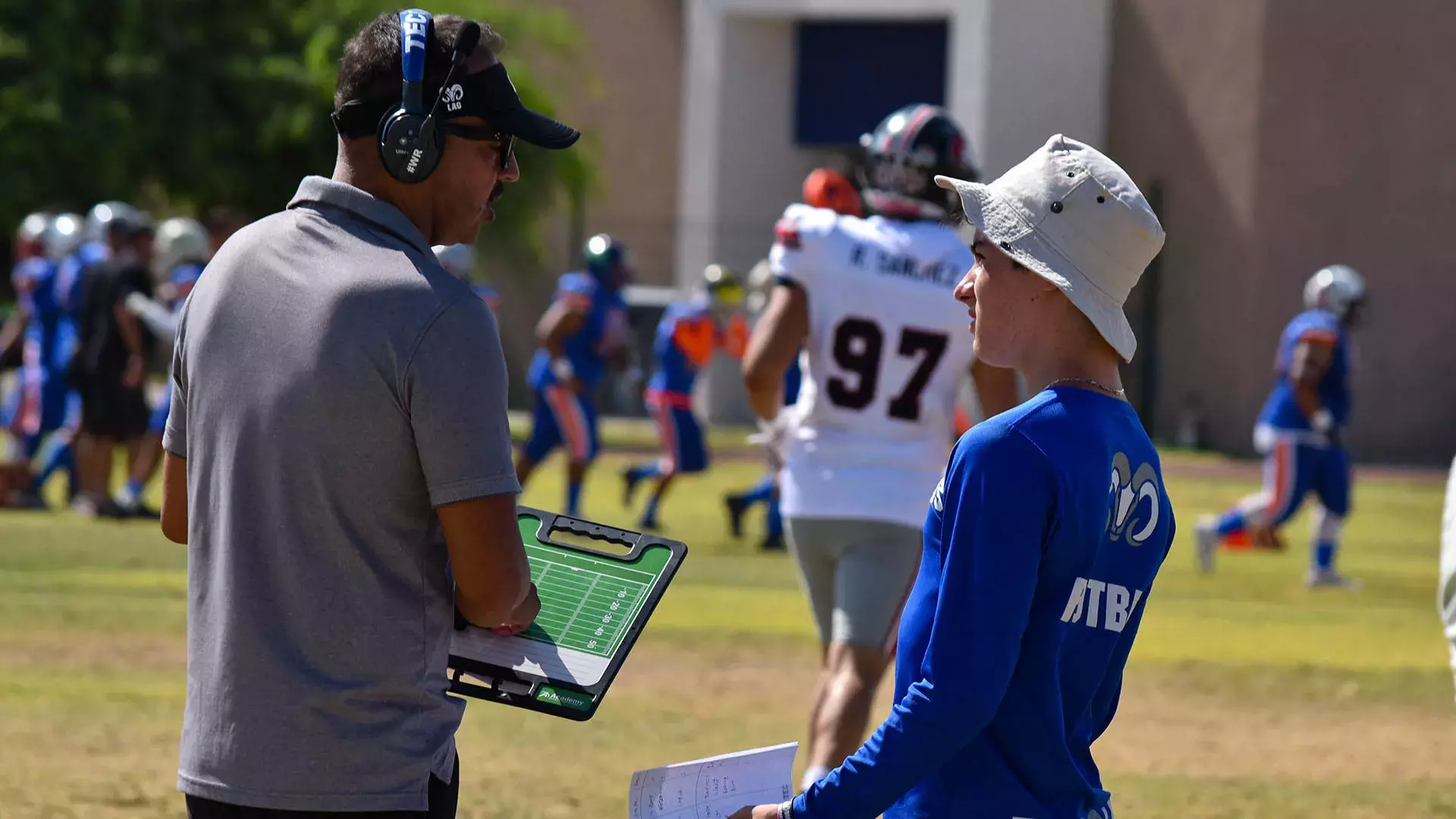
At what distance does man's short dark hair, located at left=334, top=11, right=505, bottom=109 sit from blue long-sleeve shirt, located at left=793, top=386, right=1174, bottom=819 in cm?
101

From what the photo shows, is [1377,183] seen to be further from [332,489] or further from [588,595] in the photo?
[332,489]

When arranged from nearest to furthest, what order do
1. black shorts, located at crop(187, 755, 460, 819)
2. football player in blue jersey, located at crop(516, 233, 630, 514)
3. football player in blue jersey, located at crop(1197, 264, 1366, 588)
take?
black shorts, located at crop(187, 755, 460, 819) < football player in blue jersey, located at crop(1197, 264, 1366, 588) < football player in blue jersey, located at crop(516, 233, 630, 514)

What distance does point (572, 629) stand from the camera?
125 inches

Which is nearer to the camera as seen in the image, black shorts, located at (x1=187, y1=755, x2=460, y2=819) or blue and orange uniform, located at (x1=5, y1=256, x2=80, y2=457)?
black shorts, located at (x1=187, y1=755, x2=460, y2=819)

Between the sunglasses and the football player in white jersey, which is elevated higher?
the sunglasses

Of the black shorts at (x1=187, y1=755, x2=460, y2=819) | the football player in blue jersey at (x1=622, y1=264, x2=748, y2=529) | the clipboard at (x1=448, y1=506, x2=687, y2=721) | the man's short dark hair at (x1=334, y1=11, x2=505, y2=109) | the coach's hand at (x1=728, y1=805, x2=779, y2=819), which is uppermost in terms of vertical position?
the man's short dark hair at (x1=334, y1=11, x2=505, y2=109)

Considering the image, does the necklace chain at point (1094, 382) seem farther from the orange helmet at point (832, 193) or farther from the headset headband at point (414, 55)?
the orange helmet at point (832, 193)

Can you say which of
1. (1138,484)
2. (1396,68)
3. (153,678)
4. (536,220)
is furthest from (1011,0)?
(1138,484)

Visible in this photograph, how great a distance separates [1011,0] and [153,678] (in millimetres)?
23626

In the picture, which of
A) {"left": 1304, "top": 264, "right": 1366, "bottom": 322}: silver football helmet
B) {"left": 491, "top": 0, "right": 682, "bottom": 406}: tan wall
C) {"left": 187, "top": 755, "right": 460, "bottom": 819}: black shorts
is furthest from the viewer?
{"left": 491, "top": 0, "right": 682, "bottom": 406}: tan wall

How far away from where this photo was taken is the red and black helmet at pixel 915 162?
227 inches

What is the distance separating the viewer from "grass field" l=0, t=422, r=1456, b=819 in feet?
23.0

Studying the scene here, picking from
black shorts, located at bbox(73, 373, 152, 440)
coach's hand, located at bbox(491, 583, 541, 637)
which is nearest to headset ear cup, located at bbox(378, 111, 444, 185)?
coach's hand, located at bbox(491, 583, 541, 637)

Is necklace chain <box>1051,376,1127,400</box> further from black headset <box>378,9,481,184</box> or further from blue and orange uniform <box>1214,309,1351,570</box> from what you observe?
blue and orange uniform <box>1214,309,1351,570</box>
